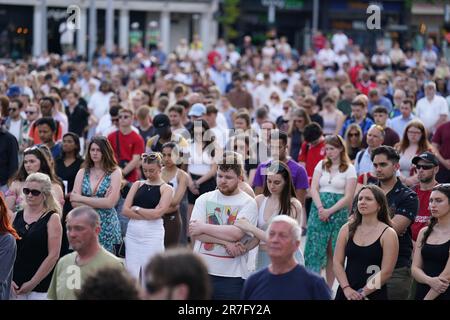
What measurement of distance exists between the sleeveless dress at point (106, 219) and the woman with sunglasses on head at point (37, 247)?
1.46 m

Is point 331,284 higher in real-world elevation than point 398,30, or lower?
lower

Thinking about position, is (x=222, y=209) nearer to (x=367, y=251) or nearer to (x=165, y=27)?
(x=367, y=251)

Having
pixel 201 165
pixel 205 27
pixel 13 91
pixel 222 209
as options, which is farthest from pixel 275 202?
pixel 205 27

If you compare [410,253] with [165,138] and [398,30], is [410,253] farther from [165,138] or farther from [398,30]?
[398,30]

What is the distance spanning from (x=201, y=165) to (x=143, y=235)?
3129 millimetres

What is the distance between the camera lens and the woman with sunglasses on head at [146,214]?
971 centimetres

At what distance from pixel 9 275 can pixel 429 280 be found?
314cm

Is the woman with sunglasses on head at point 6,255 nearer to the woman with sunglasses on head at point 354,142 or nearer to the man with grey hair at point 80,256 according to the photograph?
the man with grey hair at point 80,256

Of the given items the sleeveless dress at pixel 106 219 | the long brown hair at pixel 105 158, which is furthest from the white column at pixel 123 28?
the sleeveless dress at pixel 106 219

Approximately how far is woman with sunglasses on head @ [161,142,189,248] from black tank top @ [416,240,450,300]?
3.24m

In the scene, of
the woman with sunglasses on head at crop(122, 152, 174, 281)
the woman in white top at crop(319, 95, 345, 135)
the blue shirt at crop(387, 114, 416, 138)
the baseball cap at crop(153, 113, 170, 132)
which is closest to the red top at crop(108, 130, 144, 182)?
the baseball cap at crop(153, 113, 170, 132)

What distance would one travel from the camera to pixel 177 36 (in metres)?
52.3

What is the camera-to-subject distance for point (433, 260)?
8.20 meters

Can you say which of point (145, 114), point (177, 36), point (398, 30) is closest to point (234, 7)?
point (177, 36)
